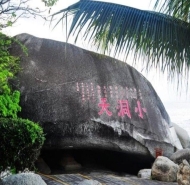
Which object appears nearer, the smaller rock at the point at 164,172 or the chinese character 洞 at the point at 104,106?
the smaller rock at the point at 164,172

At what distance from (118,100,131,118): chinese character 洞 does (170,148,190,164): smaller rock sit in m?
1.55

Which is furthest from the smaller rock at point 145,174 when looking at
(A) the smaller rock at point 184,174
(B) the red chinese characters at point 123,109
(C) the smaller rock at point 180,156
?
(A) the smaller rock at point 184,174

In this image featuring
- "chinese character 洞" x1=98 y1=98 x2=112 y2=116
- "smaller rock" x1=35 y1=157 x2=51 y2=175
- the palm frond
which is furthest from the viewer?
"chinese character 洞" x1=98 y1=98 x2=112 y2=116

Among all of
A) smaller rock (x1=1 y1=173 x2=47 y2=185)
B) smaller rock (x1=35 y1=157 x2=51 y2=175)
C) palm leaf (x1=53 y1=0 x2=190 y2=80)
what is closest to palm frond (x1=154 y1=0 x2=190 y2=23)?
palm leaf (x1=53 y1=0 x2=190 y2=80)

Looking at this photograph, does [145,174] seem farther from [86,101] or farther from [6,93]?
[6,93]

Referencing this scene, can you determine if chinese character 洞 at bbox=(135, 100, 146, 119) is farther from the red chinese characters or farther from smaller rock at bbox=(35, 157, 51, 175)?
smaller rock at bbox=(35, 157, 51, 175)

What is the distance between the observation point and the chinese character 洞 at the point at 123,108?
9305 millimetres

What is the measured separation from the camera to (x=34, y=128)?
695cm

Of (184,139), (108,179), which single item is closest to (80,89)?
A: (108,179)

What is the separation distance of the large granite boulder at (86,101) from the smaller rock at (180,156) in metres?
0.25

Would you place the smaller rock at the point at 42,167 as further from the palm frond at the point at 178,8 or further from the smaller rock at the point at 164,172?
the palm frond at the point at 178,8

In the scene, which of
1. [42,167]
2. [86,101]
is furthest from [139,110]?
[42,167]

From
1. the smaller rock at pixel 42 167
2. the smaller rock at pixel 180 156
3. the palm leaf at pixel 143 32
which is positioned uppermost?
the palm leaf at pixel 143 32

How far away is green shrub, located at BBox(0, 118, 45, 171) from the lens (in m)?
6.72
